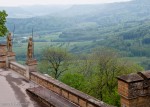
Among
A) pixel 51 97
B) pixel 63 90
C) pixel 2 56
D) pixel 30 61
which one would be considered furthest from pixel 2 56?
pixel 63 90

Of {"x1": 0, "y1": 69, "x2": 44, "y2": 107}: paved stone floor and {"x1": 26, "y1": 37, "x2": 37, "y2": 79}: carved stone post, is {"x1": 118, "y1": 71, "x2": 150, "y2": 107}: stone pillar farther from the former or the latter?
{"x1": 26, "y1": 37, "x2": 37, "y2": 79}: carved stone post

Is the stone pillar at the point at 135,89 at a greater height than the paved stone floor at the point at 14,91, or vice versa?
the stone pillar at the point at 135,89

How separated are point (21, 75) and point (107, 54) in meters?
25.7

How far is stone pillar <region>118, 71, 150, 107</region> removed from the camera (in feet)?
29.8

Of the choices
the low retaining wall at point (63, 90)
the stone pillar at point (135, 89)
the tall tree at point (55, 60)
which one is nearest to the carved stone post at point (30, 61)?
the low retaining wall at point (63, 90)

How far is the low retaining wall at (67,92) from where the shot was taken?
45.8 feet

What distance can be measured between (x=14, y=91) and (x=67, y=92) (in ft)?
13.5

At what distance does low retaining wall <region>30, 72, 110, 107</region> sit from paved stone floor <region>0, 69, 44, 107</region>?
675 mm

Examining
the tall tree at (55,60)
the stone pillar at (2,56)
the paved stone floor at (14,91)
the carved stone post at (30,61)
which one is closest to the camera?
the paved stone floor at (14,91)

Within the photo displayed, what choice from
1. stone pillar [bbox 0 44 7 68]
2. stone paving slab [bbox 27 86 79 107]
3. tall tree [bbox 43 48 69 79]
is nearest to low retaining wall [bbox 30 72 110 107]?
stone paving slab [bbox 27 86 79 107]

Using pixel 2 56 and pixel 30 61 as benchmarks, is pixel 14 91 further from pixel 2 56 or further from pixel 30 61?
pixel 2 56

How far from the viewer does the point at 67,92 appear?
1611cm

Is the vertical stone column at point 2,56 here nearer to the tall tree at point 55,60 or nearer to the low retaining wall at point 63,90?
the low retaining wall at point 63,90

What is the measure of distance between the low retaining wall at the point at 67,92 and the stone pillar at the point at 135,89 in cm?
380
